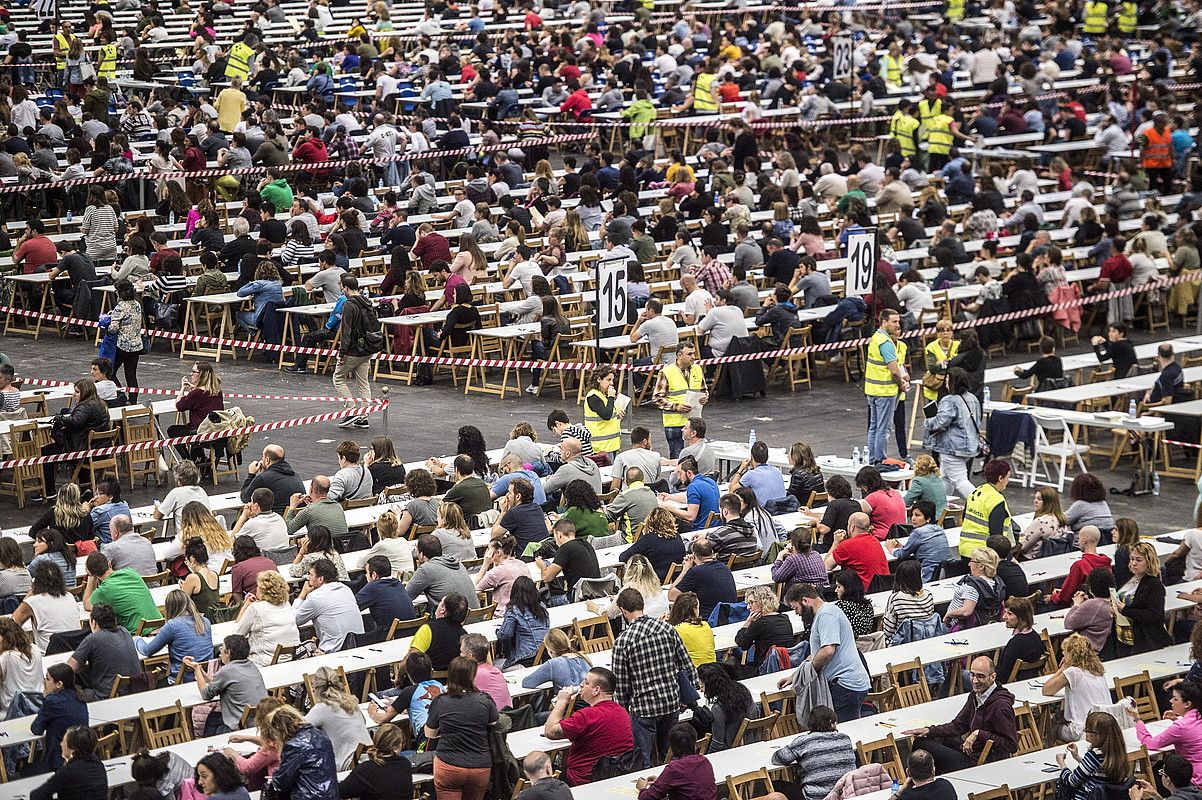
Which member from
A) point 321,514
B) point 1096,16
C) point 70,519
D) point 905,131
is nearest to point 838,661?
point 321,514

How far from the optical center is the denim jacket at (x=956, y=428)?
18.3 m

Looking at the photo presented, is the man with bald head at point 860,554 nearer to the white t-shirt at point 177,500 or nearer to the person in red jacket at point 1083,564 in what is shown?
the person in red jacket at point 1083,564

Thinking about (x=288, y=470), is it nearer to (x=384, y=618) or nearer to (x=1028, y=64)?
(x=384, y=618)

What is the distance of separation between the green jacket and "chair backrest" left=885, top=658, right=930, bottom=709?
2100 centimetres

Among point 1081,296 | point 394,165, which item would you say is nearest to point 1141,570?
point 1081,296

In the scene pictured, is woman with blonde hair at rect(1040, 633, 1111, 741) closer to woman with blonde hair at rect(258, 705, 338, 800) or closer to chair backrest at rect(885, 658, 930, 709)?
chair backrest at rect(885, 658, 930, 709)

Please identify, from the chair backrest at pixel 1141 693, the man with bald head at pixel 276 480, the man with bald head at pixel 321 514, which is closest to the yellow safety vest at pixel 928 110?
the man with bald head at pixel 276 480

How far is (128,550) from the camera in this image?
14.5 m

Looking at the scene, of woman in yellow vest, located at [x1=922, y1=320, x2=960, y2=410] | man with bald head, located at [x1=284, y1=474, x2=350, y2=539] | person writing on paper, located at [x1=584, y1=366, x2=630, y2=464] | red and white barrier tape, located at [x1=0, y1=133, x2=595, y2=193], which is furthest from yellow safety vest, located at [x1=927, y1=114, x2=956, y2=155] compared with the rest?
man with bald head, located at [x1=284, y1=474, x2=350, y2=539]

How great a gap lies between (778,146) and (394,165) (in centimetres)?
764

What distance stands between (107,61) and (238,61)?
2.35m

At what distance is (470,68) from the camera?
119 ft

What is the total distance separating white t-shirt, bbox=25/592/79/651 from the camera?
13289mm

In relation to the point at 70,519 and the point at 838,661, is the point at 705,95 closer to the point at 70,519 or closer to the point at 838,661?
the point at 70,519
